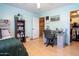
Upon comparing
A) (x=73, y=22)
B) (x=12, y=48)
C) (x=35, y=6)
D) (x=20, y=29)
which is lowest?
(x=12, y=48)

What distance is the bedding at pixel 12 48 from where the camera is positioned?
124 cm

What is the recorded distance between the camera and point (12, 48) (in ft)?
4.37

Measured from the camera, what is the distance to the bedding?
124 cm

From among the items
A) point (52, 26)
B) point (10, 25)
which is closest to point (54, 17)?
point (52, 26)

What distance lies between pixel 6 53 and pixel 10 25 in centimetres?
44

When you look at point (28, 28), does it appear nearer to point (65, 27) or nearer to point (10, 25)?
point (10, 25)

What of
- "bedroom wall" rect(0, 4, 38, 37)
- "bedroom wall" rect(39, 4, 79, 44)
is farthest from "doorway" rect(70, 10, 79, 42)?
"bedroom wall" rect(0, 4, 38, 37)

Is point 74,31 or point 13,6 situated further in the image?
point 74,31

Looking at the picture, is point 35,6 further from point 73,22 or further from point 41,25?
point 73,22

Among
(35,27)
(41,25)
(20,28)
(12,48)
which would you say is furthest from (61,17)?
(12,48)

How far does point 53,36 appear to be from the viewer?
64.0 inches

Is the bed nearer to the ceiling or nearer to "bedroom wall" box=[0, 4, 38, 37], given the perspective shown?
"bedroom wall" box=[0, 4, 38, 37]

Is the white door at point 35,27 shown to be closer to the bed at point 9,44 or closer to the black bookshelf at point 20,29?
the black bookshelf at point 20,29

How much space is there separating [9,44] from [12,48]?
9 cm
